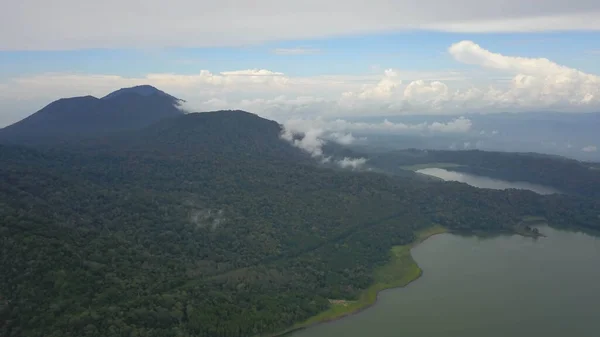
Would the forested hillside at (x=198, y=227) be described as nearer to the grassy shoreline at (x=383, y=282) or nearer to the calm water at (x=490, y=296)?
the grassy shoreline at (x=383, y=282)

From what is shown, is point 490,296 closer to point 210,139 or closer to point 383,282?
point 383,282

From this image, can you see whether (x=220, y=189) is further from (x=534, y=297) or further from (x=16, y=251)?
(x=534, y=297)

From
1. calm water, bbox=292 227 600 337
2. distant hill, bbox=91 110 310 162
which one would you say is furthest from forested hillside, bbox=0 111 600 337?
calm water, bbox=292 227 600 337

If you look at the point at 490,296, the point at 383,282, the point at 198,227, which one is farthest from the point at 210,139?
the point at 490,296

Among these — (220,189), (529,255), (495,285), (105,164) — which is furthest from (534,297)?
(105,164)

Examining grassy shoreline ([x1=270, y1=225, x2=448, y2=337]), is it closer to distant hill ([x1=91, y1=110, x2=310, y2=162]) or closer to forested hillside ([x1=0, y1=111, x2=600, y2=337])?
forested hillside ([x1=0, y1=111, x2=600, y2=337])
